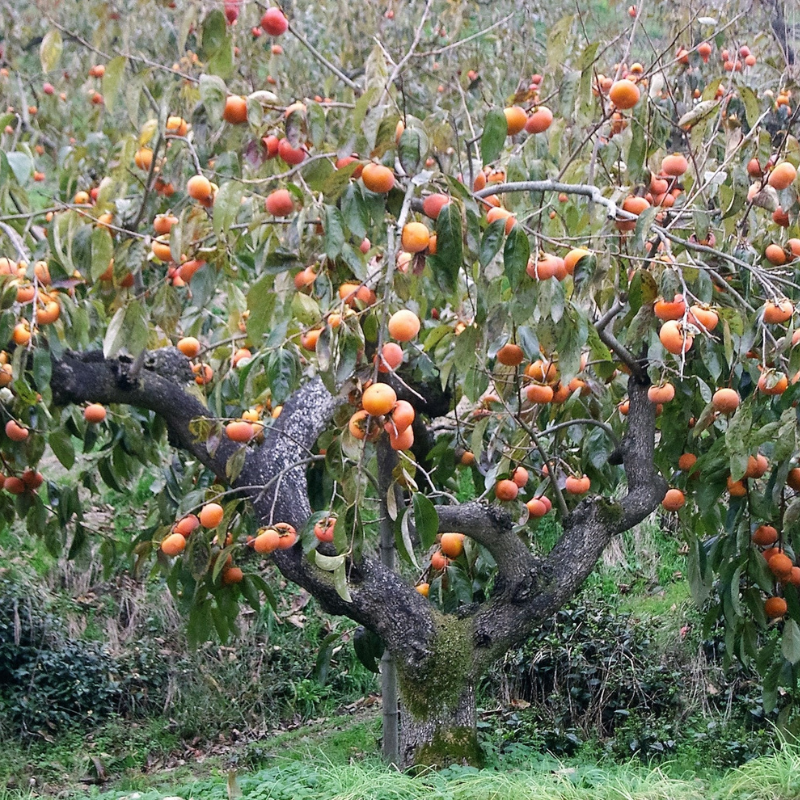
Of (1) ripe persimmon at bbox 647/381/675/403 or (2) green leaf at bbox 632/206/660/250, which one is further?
(1) ripe persimmon at bbox 647/381/675/403

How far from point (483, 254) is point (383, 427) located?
0.37 m

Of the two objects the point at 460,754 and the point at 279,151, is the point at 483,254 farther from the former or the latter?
the point at 460,754

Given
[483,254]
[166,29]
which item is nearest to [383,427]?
[483,254]

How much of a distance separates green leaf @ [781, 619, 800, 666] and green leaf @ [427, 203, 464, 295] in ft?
5.19

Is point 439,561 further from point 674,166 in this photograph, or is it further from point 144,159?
point 144,159

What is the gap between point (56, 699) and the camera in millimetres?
4703

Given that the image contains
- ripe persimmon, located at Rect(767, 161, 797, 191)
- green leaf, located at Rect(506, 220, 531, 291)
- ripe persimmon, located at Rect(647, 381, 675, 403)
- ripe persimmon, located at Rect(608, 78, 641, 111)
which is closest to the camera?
green leaf, located at Rect(506, 220, 531, 291)

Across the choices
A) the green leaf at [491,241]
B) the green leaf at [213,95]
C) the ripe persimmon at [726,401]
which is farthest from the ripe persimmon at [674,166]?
the green leaf at [213,95]

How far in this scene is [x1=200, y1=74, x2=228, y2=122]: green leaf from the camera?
177cm

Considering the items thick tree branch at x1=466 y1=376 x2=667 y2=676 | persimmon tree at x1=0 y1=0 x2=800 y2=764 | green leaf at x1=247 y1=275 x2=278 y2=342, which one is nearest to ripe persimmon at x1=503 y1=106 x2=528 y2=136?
persimmon tree at x1=0 y1=0 x2=800 y2=764

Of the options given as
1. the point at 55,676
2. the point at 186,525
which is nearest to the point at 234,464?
the point at 186,525

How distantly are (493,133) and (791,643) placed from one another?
5.51 ft

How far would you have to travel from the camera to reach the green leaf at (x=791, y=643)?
2.72m

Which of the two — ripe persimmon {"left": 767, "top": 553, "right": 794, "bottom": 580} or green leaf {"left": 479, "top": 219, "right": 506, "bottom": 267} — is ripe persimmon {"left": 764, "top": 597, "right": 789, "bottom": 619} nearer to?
ripe persimmon {"left": 767, "top": 553, "right": 794, "bottom": 580}
